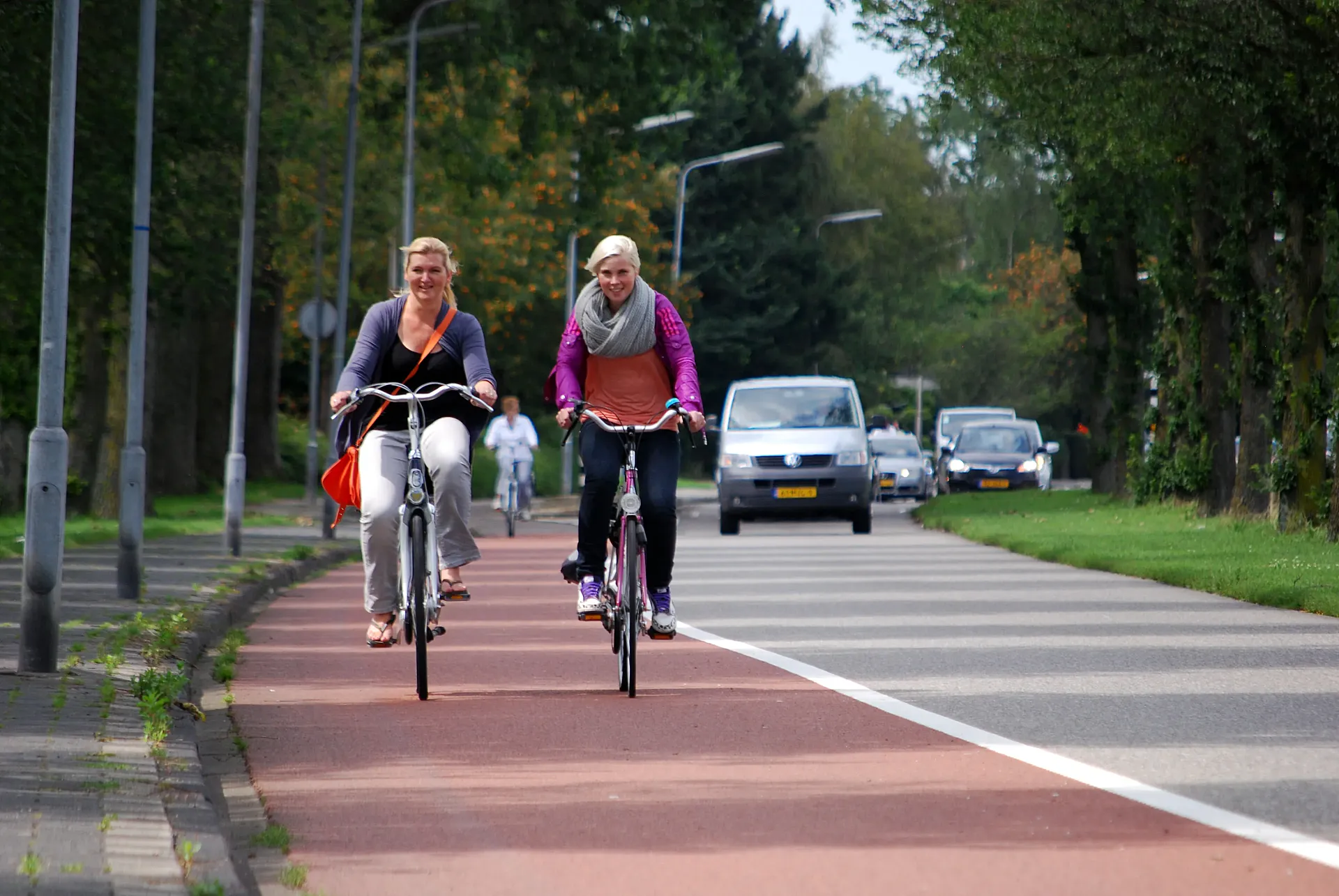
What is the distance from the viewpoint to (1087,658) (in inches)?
461

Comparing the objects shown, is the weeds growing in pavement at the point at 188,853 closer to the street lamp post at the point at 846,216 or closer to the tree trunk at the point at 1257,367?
the tree trunk at the point at 1257,367

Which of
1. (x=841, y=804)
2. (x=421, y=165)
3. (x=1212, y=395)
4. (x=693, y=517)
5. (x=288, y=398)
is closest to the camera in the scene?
(x=841, y=804)

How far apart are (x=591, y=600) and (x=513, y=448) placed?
21.2 meters

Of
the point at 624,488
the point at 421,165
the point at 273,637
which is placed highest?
the point at 421,165

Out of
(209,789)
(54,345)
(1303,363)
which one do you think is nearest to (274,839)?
(209,789)

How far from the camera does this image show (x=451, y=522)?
1032 centimetres

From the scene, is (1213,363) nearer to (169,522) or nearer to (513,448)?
(513,448)

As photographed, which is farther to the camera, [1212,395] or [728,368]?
[728,368]

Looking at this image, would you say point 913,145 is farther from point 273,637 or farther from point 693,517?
point 273,637

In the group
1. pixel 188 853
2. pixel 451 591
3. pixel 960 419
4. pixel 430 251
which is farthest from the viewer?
pixel 960 419

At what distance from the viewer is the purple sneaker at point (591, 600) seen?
10414 mm

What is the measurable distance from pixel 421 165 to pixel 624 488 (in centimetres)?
3228

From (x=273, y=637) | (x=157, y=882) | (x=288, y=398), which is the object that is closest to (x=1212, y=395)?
(x=273, y=637)

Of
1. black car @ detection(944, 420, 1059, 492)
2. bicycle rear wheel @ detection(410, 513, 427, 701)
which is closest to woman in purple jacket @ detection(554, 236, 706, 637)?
bicycle rear wheel @ detection(410, 513, 427, 701)
